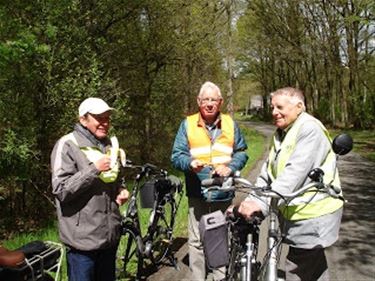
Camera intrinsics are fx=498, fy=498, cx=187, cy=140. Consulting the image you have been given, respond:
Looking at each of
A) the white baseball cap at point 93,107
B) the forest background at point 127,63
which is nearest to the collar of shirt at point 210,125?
the white baseball cap at point 93,107

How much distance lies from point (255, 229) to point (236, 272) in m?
0.36

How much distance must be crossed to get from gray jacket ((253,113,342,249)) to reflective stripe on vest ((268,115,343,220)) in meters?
0.04

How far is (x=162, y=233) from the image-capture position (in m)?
6.99

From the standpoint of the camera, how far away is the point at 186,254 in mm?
7355

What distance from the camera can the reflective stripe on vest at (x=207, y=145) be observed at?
513 cm

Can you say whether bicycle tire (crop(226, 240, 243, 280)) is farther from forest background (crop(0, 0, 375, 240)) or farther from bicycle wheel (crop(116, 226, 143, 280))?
forest background (crop(0, 0, 375, 240))

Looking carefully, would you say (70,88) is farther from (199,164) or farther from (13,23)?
(199,164)

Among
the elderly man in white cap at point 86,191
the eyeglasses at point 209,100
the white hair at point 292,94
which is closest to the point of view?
the white hair at point 292,94

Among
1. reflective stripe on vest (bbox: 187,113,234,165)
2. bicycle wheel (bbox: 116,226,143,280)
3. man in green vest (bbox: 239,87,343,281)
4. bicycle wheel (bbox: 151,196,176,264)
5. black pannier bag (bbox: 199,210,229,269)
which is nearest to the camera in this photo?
black pannier bag (bbox: 199,210,229,269)

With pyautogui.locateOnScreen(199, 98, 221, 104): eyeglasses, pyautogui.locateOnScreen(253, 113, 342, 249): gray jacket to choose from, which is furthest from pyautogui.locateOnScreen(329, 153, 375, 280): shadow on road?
pyautogui.locateOnScreen(199, 98, 221, 104): eyeglasses

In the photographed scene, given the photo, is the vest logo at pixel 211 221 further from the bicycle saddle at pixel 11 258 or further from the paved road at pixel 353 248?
the paved road at pixel 353 248

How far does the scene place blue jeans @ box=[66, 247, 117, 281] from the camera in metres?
4.16

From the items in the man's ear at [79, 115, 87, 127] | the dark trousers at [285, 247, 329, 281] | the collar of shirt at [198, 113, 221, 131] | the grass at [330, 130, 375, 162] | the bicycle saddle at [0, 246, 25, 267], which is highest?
the man's ear at [79, 115, 87, 127]

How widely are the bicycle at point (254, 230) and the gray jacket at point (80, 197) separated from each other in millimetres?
1040
